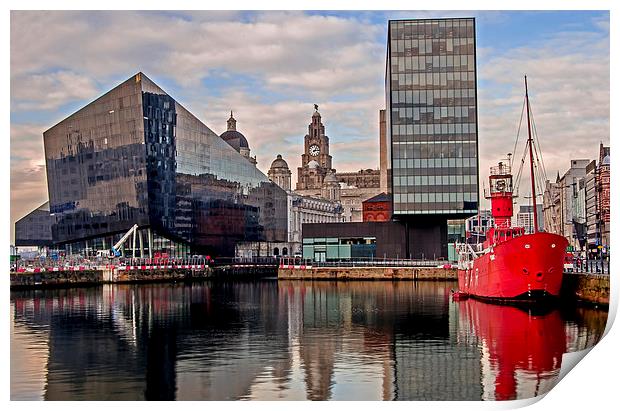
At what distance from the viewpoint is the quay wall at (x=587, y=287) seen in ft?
141

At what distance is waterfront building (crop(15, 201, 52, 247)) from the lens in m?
108

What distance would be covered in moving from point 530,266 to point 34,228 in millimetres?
78078

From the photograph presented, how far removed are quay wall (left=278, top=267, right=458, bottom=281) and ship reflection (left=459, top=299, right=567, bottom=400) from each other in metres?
35.0

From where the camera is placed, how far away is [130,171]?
9338cm

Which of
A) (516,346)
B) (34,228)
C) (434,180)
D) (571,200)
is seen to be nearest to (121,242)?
(34,228)

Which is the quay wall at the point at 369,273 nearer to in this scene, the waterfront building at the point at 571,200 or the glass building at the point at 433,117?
the glass building at the point at 433,117

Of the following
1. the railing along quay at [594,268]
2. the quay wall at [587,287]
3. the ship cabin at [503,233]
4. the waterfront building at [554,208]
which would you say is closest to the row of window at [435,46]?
the railing along quay at [594,268]

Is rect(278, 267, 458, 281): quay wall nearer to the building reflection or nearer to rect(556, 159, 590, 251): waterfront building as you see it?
the building reflection

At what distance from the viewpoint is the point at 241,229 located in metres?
122

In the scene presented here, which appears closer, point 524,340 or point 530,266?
point 524,340

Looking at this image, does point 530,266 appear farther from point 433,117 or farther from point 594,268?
point 433,117

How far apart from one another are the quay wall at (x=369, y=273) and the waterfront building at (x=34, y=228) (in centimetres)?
3320

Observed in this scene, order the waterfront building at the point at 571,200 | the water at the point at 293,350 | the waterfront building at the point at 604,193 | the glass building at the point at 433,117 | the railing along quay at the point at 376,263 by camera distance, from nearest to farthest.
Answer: the water at the point at 293,350 → the glass building at the point at 433,117 → the waterfront building at the point at 604,193 → the railing along quay at the point at 376,263 → the waterfront building at the point at 571,200
